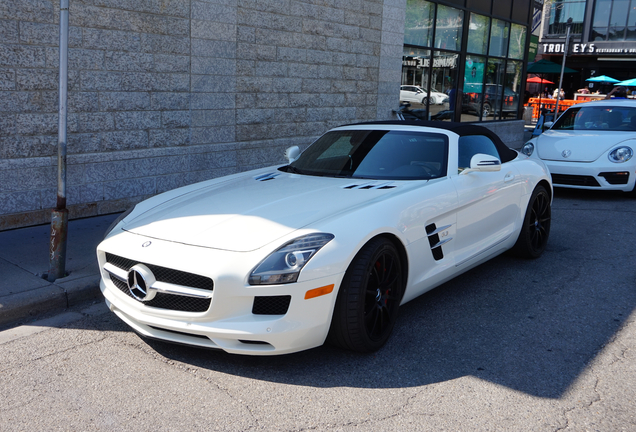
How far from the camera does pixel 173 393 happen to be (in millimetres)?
3348

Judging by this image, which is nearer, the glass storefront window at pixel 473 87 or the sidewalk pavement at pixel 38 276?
the sidewalk pavement at pixel 38 276

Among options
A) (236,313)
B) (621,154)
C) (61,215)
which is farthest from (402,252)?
(621,154)

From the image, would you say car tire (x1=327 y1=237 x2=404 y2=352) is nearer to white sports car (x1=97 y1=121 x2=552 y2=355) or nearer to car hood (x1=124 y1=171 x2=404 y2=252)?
white sports car (x1=97 y1=121 x2=552 y2=355)

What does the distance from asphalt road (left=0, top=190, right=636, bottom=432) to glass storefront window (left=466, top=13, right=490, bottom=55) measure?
12390mm

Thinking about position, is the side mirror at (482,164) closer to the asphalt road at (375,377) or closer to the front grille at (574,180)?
the asphalt road at (375,377)

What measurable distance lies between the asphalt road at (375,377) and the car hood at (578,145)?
507 cm

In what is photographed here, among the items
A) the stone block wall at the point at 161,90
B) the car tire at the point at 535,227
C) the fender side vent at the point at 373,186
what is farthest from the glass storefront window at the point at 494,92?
the fender side vent at the point at 373,186

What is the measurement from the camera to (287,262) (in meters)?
3.39

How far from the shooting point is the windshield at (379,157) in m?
4.84

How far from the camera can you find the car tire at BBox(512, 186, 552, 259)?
5852mm

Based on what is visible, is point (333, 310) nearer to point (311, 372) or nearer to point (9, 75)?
point (311, 372)

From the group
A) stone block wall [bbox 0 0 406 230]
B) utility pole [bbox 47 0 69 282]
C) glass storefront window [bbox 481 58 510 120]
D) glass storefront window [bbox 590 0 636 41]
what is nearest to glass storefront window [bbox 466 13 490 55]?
glass storefront window [bbox 481 58 510 120]

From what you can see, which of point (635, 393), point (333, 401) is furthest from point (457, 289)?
point (333, 401)

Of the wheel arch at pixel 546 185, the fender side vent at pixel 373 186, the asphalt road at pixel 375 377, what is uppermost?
the fender side vent at pixel 373 186
